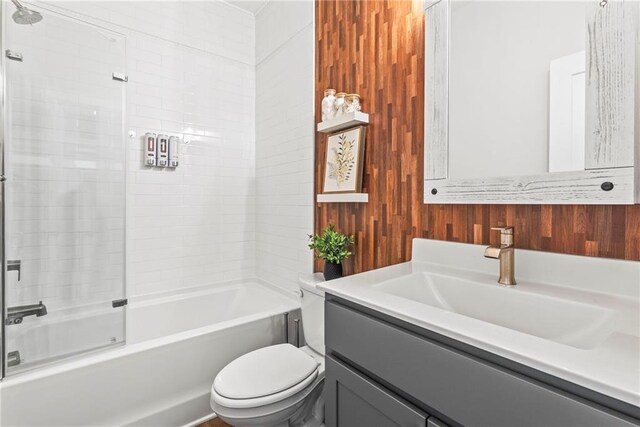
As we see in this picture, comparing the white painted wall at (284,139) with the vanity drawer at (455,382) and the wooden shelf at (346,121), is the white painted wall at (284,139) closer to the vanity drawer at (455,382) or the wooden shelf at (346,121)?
the wooden shelf at (346,121)

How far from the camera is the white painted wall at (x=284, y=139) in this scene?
6.89ft

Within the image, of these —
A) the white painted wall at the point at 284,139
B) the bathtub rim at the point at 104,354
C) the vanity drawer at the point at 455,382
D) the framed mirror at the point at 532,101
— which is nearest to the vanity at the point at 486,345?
the vanity drawer at the point at 455,382

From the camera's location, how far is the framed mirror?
0.83 metres

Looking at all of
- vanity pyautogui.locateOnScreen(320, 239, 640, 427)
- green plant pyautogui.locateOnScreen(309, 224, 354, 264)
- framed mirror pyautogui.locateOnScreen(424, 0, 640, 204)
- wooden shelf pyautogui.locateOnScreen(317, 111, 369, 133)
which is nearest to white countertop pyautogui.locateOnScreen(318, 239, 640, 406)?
vanity pyautogui.locateOnScreen(320, 239, 640, 427)

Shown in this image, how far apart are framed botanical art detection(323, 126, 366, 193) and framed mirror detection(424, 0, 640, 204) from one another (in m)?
0.42

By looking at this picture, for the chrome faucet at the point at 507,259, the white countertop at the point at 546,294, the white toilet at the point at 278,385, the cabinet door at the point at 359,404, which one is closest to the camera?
Answer: the white countertop at the point at 546,294

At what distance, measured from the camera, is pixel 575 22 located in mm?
915

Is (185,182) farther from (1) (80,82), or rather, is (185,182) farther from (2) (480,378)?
(2) (480,378)

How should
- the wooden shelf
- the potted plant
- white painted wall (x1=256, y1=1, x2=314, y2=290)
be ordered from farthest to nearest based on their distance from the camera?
white painted wall (x1=256, y1=1, x2=314, y2=290) < the potted plant < the wooden shelf

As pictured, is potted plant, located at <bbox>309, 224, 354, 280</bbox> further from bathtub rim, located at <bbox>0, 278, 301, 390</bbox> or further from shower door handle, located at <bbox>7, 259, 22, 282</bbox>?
shower door handle, located at <bbox>7, 259, 22, 282</bbox>

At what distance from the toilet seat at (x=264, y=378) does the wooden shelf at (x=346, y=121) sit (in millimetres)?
1178

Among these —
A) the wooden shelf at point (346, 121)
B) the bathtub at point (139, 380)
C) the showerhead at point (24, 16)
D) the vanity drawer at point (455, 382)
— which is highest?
the showerhead at point (24, 16)

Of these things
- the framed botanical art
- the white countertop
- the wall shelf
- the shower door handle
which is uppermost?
the framed botanical art

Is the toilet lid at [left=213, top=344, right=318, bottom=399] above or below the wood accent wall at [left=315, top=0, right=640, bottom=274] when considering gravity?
below
